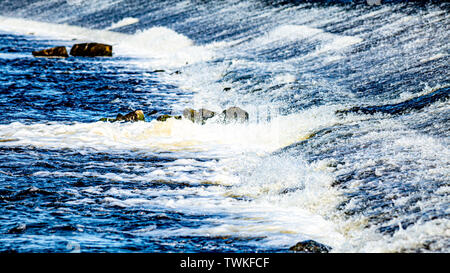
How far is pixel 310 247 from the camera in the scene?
5.49 m

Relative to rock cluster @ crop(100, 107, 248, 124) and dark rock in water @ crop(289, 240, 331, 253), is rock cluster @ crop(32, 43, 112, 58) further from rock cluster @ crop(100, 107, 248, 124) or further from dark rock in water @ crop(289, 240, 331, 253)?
dark rock in water @ crop(289, 240, 331, 253)

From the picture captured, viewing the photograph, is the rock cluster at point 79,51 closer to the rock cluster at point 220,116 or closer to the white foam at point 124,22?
the white foam at point 124,22

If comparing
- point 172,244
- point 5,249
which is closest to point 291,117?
point 172,244

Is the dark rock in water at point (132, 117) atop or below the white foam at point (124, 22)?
atop

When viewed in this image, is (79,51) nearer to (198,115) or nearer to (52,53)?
(52,53)

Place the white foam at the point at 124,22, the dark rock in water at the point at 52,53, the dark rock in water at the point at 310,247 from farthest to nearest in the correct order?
the white foam at the point at 124,22 < the dark rock in water at the point at 52,53 < the dark rock in water at the point at 310,247

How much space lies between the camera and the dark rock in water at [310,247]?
546 cm

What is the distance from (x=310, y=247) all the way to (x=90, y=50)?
1920 cm

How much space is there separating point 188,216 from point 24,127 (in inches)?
222

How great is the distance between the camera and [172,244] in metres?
5.82

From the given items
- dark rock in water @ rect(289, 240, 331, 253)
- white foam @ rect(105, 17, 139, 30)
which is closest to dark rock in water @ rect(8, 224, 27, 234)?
dark rock in water @ rect(289, 240, 331, 253)

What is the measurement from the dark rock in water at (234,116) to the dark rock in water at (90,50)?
12843mm

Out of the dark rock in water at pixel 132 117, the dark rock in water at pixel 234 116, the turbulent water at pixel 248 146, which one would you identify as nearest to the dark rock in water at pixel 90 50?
the turbulent water at pixel 248 146

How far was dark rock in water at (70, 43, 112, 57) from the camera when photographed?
76.1 feet
